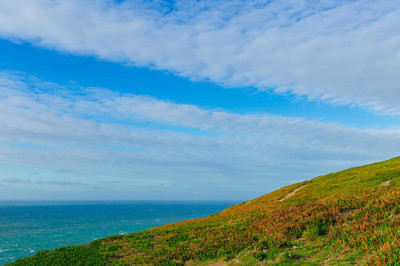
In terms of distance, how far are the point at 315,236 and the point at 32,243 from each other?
87.4m

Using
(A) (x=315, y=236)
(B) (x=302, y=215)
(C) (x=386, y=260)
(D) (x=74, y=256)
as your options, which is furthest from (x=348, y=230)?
(D) (x=74, y=256)

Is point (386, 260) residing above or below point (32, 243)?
above

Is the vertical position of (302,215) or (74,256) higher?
(302,215)

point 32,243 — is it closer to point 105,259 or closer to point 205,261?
point 105,259

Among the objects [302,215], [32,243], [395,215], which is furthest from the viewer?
[32,243]

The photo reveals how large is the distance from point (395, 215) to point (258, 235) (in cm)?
822

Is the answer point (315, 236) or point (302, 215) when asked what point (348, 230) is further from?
point (302, 215)

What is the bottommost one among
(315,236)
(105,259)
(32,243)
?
(32,243)

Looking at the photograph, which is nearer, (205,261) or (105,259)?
(205,261)

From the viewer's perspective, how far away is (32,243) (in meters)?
73.4

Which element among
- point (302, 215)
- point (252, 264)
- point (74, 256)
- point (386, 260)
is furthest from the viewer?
point (74, 256)

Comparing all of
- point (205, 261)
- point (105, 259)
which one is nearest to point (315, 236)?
point (205, 261)

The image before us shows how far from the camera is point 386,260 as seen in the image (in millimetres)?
9055

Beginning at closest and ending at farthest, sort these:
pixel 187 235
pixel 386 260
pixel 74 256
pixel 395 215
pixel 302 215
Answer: pixel 386 260 < pixel 395 215 < pixel 302 215 < pixel 74 256 < pixel 187 235
